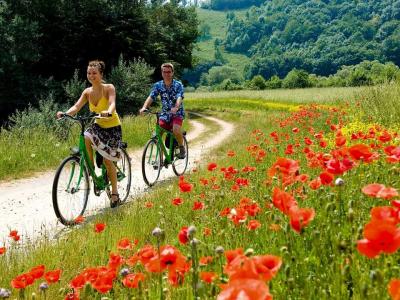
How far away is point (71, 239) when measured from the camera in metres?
4.69

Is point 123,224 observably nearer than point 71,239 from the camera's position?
No

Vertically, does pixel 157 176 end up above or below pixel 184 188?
below

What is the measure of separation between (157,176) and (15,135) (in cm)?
649

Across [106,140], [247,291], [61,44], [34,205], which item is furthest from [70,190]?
[61,44]

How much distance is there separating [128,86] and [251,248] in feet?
76.9

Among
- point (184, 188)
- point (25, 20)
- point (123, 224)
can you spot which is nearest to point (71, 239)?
point (123, 224)

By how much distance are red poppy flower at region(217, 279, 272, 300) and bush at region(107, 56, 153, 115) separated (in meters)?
24.5

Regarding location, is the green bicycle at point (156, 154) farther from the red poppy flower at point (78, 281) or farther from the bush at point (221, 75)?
the bush at point (221, 75)

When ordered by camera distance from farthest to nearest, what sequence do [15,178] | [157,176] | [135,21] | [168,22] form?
[168,22] → [135,21] → [15,178] → [157,176]

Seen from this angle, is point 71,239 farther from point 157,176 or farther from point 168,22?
point 168,22

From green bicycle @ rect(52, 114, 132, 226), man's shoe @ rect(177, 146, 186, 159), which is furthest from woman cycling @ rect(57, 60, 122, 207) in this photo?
man's shoe @ rect(177, 146, 186, 159)

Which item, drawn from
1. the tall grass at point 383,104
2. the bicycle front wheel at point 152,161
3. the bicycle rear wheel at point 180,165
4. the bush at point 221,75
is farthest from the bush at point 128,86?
the bush at point 221,75

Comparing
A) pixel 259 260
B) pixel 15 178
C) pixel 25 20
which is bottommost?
pixel 15 178

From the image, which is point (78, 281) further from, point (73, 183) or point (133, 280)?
point (73, 183)
